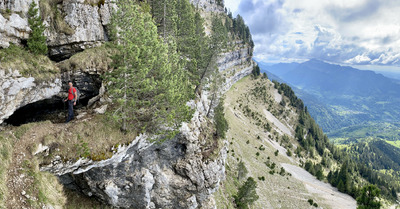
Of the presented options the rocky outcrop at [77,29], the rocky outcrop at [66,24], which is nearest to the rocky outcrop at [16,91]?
the rocky outcrop at [66,24]

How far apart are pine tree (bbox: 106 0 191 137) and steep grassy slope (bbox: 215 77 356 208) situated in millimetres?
23646

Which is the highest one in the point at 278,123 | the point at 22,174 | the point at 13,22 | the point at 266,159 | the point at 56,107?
the point at 13,22

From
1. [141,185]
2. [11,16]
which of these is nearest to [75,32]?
[11,16]

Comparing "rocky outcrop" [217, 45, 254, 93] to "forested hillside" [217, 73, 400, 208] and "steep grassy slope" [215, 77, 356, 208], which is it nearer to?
"forested hillside" [217, 73, 400, 208]

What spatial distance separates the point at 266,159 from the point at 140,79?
65.7 metres

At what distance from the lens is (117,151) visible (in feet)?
61.7

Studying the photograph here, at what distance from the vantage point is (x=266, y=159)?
72.2 meters

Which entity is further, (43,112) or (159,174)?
(159,174)

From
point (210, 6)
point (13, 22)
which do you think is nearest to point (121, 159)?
point (13, 22)

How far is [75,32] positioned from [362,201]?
4922cm

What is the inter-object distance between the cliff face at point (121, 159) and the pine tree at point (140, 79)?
234 centimetres

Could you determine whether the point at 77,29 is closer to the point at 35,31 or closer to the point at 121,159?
the point at 35,31

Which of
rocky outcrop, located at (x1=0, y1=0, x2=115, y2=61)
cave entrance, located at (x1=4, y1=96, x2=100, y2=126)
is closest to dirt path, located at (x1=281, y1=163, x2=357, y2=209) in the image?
cave entrance, located at (x1=4, y1=96, x2=100, y2=126)

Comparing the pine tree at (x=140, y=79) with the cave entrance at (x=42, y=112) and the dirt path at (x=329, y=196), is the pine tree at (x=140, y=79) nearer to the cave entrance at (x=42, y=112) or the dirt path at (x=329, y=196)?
the cave entrance at (x=42, y=112)
